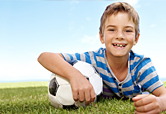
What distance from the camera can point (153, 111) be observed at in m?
1.69

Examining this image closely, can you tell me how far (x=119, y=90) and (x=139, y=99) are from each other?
0.94m

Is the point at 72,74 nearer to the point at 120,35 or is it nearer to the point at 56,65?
the point at 56,65

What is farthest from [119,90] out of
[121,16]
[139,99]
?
[121,16]

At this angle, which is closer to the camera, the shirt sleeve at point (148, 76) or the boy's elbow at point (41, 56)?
the boy's elbow at point (41, 56)

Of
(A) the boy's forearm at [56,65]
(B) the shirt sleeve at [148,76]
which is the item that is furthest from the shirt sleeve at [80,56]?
(B) the shirt sleeve at [148,76]

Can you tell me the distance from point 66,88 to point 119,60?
1.00 metres

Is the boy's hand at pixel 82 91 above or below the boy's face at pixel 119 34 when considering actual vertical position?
below

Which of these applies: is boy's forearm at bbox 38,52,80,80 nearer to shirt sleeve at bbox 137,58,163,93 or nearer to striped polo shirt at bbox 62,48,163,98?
striped polo shirt at bbox 62,48,163,98

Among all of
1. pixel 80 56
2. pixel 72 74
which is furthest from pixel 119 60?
pixel 72 74

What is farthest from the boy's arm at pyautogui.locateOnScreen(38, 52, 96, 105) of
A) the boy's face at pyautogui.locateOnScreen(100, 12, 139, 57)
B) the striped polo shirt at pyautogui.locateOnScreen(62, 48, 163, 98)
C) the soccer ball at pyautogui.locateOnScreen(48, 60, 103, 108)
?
the boy's face at pyautogui.locateOnScreen(100, 12, 139, 57)

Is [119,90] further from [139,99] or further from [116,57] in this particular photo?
[139,99]

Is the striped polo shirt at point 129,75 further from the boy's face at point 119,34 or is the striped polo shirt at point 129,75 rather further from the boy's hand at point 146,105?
the boy's hand at point 146,105

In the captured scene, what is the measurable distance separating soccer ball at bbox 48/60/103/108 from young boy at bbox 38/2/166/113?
0.12 metres

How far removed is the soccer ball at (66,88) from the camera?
1959 mm
